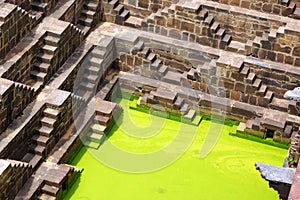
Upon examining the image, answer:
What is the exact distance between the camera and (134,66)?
2359 cm

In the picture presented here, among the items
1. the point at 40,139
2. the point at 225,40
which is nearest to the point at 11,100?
the point at 40,139

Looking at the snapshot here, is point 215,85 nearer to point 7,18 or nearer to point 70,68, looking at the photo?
point 70,68

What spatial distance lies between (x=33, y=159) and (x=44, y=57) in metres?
3.00

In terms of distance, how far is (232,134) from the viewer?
22328 millimetres

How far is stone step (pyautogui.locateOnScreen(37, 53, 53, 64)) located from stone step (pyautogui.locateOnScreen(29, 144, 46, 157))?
2508mm

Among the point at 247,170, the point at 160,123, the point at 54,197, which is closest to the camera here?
the point at 54,197

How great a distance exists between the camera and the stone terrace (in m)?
20.4

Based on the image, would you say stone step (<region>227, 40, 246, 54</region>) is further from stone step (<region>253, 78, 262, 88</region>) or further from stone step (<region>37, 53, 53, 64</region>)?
stone step (<region>37, 53, 53, 64</region>)

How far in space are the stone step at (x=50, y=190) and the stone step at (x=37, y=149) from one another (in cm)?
101

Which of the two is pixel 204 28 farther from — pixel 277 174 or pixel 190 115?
pixel 277 174

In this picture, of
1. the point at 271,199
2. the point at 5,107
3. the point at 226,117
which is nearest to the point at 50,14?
the point at 5,107

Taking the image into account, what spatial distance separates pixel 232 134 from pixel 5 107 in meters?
6.46

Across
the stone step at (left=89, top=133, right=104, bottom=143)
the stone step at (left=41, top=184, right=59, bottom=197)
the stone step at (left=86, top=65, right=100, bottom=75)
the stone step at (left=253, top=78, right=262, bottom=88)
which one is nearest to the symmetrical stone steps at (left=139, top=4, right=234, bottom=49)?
the stone step at (left=253, top=78, right=262, bottom=88)

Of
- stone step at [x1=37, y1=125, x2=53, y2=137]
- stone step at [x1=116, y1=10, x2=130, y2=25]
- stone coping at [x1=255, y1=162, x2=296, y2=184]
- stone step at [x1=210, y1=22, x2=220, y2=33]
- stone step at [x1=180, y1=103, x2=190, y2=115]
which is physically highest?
stone step at [x1=210, y1=22, x2=220, y2=33]
